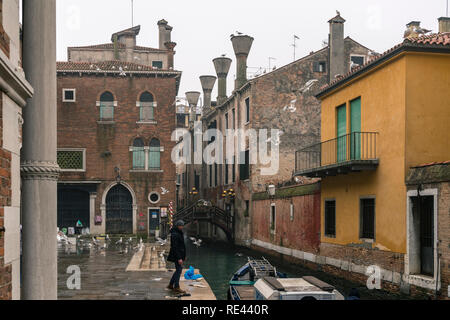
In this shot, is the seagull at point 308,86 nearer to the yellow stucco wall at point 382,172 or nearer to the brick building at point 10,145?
the yellow stucco wall at point 382,172

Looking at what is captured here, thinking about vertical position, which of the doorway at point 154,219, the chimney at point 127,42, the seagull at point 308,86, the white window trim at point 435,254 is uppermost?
the chimney at point 127,42

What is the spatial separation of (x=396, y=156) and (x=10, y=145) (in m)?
12.5

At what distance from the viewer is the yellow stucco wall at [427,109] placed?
14594 millimetres

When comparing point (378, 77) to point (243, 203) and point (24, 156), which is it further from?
point (243, 203)

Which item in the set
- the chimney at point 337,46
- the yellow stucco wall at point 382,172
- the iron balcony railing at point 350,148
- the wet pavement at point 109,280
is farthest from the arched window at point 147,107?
the yellow stucco wall at point 382,172

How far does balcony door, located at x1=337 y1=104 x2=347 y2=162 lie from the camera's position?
18516 millimetres

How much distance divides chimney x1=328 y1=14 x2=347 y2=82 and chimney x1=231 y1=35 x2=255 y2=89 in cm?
595

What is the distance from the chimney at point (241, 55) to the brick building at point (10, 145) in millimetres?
29887

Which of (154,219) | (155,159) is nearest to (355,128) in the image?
(155,159)

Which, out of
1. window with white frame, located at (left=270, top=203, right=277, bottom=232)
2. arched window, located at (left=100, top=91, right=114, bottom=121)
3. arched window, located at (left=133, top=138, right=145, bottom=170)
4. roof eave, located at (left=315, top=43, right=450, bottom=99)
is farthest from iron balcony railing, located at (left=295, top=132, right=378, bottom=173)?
arched window, located at (left=100, top=91, right=114, bottom=121)

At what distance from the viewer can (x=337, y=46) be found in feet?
99.0

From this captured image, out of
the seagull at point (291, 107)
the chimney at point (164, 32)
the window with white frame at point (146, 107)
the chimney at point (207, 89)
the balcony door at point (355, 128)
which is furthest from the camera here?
the chimney at point (207, 89)

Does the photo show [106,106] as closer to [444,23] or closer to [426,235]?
[444,23]
